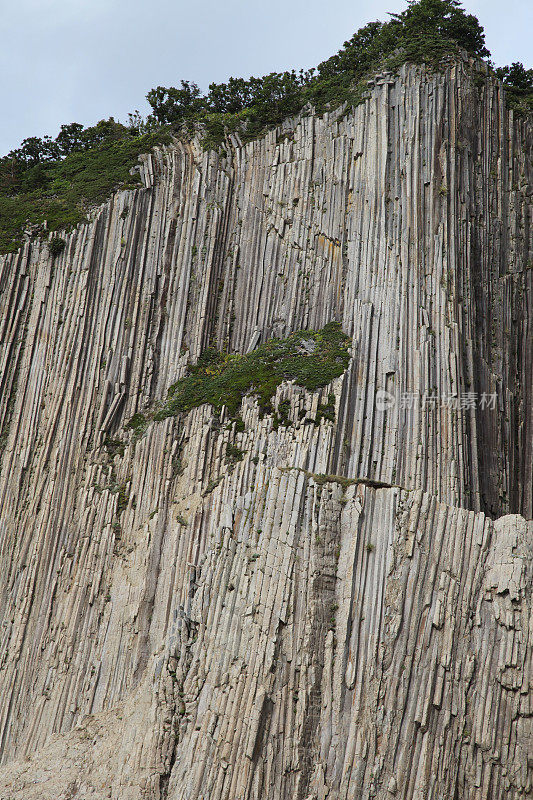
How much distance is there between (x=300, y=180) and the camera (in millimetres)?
23469

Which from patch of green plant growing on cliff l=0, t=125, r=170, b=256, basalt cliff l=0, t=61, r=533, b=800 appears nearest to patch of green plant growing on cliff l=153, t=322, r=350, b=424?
basalt cliff l=0, t=61, r=533, b=800

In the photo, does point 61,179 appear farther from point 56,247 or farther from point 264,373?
point 264,373

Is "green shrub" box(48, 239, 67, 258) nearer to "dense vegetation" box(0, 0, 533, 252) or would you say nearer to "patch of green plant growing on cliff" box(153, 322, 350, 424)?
"dense vegetation" box(0, 0, 533, 252)

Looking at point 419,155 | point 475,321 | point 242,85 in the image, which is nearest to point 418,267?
point 475,321

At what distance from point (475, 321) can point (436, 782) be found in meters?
11.4

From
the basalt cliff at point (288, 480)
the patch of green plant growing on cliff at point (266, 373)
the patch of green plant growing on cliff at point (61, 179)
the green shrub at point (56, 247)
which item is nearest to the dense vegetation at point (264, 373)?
the patch of green plant growing on cliff at point (266, 373)

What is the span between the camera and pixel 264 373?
66.6ft

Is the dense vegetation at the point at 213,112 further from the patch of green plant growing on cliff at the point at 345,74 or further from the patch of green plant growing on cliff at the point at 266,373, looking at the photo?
the patch of green plant growing on cliff at the point at 266,373

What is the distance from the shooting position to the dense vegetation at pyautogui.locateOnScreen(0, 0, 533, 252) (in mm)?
23766

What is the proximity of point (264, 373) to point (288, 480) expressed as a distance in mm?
5456

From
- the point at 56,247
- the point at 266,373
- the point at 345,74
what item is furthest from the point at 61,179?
the point at 266,373

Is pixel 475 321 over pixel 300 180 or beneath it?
beneath

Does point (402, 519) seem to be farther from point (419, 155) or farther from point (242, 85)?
point (242, 85)

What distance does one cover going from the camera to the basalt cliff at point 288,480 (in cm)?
1313
